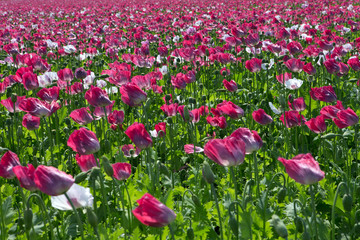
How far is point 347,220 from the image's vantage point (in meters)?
2.41

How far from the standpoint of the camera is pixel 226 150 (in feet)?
5.42

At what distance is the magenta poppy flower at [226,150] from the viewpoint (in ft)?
5.38

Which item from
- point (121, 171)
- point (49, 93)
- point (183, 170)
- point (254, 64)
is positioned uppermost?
point (49, 93)

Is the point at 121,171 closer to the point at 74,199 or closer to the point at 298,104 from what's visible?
the point at 74,199

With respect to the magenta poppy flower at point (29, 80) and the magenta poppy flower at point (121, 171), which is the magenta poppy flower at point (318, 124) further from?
the magenta poppy flower at point (29, 80)

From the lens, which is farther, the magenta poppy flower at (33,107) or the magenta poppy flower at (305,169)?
the magenta poppy flower at (33,107)

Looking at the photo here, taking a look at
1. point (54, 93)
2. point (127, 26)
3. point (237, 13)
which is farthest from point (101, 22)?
point (54, 93)

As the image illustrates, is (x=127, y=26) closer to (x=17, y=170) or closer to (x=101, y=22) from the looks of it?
(x=101, y=22)

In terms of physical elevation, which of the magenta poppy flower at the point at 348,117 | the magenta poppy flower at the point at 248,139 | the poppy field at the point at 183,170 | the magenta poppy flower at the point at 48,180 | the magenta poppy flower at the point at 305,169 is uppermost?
the magenta poppy flower at the point at 48,180

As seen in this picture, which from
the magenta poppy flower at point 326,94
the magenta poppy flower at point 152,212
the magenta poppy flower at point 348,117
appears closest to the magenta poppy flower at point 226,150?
the magenta poppy flower at point 152,212

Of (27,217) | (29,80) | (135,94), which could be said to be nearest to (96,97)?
(135,94)

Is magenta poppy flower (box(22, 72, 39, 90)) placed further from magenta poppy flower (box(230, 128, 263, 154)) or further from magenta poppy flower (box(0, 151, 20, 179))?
magenta poppy flower (box(230, 128, 263, 154))

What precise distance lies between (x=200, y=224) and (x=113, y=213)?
0.67m

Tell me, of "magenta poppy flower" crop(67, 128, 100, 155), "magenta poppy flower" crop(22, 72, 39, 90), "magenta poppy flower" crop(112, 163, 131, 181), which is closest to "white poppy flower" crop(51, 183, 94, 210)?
"magenta poppy flower" crop(67, 128, 100, 155)
